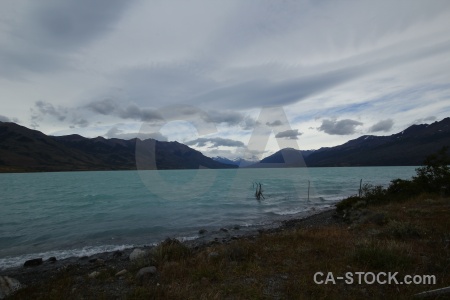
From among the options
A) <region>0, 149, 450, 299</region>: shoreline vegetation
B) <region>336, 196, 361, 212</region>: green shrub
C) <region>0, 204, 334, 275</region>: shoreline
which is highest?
<region>0, 149, 450, 299</region>: shoreline vegetation

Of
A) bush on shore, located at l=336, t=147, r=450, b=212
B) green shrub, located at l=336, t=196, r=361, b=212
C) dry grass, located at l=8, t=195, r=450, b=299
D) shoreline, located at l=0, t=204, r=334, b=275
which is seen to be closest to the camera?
dry grass, located at l=8, t=195, r=450, b=299

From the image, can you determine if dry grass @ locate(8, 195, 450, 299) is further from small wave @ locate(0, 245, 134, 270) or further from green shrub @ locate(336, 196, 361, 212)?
green shrub @ locate(336, 196, 361, 212)

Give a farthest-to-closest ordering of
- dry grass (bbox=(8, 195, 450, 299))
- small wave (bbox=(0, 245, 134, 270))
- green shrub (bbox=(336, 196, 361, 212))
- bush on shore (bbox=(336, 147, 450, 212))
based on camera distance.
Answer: green shrub (bbox=(336, 196, 361, 212)), bush on shore (bbox=(336, 147, 450, 212)), small wave (bbox=(0, 245, 134, 270)), dry grass (bbox=(8, 195, 450, 299))

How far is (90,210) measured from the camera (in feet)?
120

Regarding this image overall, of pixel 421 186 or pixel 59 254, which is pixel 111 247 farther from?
pixel 421 186

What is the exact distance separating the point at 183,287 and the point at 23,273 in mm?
12750

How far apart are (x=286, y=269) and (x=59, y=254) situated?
17.2 m

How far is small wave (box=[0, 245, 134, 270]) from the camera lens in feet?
55.1

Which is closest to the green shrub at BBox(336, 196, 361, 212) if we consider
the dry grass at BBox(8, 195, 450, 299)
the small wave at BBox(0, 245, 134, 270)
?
the dry grass at BBox(8, 195, 450, 299)

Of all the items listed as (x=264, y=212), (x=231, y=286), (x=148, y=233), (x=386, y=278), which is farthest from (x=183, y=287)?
(x=264, y=212)

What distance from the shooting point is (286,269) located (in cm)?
833

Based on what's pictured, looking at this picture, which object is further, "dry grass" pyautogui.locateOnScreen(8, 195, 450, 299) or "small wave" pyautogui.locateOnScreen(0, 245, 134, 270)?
"small wave" pyautogui.locateOnScreen(0, 245, 134, 270)

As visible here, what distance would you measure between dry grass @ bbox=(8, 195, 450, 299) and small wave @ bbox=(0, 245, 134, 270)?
9210mm

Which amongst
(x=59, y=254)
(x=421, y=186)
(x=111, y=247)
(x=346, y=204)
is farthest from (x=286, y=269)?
(x=421, y=186)
